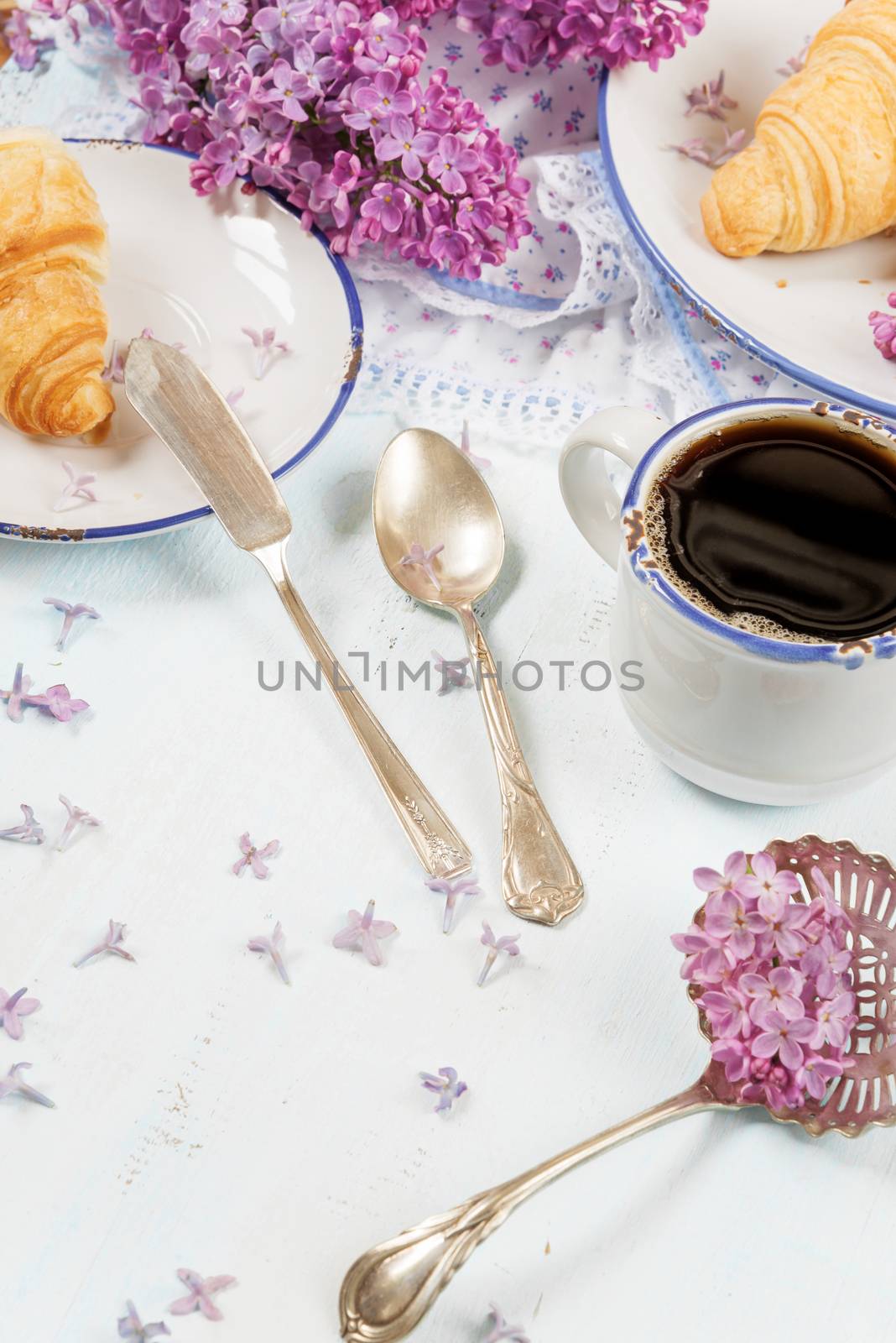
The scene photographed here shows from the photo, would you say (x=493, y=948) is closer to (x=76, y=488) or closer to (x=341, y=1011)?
(x=341, y=1011)

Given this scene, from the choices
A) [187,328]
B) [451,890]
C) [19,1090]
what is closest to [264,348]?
[187,328]

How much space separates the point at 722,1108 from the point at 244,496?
57 cm

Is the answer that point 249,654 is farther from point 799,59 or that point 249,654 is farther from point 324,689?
point 799,59

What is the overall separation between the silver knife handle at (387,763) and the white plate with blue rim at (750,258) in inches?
17.8

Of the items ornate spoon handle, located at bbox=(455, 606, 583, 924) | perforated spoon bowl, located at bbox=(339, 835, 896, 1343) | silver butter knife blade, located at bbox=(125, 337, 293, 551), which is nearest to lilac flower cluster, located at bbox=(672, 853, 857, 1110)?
perforated spoon bowl, located at bbox=(339, 835, 896, 1343)

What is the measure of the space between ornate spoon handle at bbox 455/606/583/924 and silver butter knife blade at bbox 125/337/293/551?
0.25 m

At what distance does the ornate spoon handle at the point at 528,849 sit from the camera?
0.76 meters

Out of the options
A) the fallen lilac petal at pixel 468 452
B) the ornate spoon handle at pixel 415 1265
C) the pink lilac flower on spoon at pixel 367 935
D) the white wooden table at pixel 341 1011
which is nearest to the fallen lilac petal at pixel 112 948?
the white wooden table at pixel 341 1011

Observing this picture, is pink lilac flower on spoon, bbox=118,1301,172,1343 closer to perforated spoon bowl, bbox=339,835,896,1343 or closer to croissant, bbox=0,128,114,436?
perforated spoon bowl, bbox=339,835,896,1343

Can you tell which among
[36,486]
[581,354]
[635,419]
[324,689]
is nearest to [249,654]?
[324,689]

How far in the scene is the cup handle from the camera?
0.75 m

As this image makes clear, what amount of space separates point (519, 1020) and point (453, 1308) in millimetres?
167

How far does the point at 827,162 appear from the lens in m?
1.03

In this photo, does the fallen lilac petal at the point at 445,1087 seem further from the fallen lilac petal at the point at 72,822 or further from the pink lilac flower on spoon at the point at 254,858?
the fallen lilac petal at the point at 72,822
